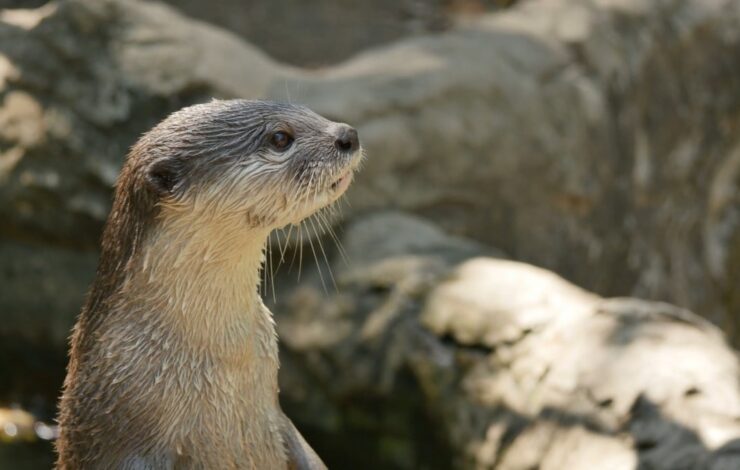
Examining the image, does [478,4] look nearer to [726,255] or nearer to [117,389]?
[726,255]

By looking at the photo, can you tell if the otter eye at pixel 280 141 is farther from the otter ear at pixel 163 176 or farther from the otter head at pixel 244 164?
the otter ear at pixel 163 176

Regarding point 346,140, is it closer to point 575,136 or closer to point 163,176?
point 163,176

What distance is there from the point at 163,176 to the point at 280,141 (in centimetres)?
28

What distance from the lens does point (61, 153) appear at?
428cm

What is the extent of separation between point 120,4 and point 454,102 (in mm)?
1405

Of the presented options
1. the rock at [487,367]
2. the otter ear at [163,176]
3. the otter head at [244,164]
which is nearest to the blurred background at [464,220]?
the rock at [487,367]

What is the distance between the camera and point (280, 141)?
2650 millimetres

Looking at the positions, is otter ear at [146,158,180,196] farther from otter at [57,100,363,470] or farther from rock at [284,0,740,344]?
Answer: rock at [284,0,740,344]

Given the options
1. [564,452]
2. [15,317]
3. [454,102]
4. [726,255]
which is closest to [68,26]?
[15,317]

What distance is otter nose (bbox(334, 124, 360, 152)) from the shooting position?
8.70ft

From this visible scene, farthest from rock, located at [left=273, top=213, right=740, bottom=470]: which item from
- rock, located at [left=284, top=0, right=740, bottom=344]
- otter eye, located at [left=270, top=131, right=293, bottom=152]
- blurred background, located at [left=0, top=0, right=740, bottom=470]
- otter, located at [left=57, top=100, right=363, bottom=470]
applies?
otter eye, located at [left=270, top=131, right=293, bottom=152]

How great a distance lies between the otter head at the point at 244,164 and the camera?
8.43 feet

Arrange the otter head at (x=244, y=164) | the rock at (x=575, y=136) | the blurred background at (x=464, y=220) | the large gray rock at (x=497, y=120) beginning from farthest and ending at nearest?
1. the rock at (x=575, y=136)
2. the large gray rock at (x=497, y=120)
3. the blurred background at (x=464, y=220)
4. the otter head at (x=244, y=164)

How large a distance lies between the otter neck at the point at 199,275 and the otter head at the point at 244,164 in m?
0.04
